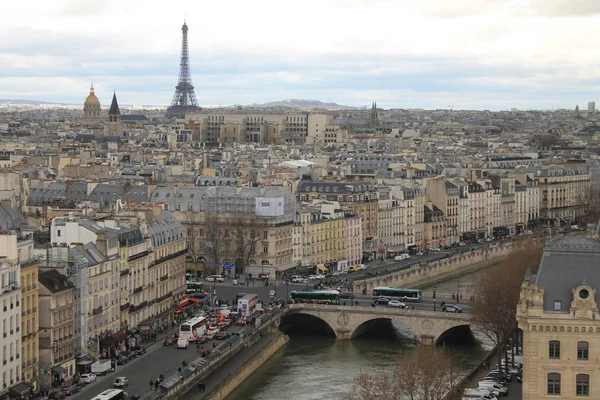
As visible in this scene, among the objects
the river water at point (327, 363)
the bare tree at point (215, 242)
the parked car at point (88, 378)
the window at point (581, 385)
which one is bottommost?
the river water at point (327, 363)

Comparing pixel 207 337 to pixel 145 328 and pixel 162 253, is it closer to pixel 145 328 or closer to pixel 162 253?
pixel 145 328

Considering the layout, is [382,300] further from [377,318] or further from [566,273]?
[566,273]

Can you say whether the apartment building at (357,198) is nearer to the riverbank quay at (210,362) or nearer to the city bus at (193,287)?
the city bus at (193,287)

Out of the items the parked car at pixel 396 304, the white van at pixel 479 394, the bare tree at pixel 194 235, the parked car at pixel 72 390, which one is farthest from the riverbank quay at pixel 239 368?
the bare tree at pixel 194 235

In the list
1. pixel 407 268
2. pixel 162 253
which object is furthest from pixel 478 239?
pixel 162 253

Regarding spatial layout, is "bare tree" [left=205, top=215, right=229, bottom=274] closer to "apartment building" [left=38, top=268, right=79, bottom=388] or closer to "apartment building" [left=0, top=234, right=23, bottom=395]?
"apartment building" [left=38, top=268, right=79, bottom=388]

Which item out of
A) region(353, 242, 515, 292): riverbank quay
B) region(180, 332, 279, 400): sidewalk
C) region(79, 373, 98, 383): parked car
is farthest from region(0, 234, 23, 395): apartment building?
region(353, 242, 515, 292): riverbank quay
